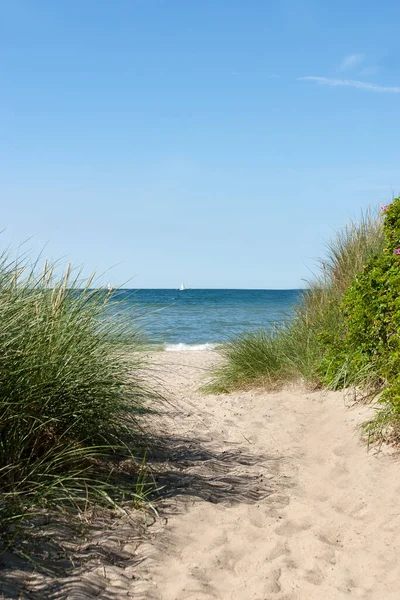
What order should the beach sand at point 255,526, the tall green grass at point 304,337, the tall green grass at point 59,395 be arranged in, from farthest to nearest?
the tall green grass at point 304,337
the tall green grass at point 59,395
the beach sand at point 255,526

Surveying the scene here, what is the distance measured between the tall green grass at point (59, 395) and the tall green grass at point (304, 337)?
3129 mm

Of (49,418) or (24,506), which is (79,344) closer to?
(49,418)

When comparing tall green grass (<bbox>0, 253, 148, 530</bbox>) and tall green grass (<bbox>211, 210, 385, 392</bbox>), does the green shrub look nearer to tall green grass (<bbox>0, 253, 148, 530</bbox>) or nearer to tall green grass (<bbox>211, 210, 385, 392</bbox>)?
tall green grass (<bbox>211, 210, 385, 392</bbox>)

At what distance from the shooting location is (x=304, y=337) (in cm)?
791

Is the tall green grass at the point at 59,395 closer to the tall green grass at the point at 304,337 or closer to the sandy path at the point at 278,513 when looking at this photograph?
the sandy path at the point at 278,513

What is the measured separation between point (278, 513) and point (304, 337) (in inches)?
155

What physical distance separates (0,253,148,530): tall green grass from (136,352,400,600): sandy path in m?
0.52

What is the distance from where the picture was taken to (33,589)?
2.94 m

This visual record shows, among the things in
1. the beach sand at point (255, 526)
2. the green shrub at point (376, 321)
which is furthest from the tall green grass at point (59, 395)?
the green shrub at point (376, 321)

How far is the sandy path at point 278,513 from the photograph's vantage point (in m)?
3.28

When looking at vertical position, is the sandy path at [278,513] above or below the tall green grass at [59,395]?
below

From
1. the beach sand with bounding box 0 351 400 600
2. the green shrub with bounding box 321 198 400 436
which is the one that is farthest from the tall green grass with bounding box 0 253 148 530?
A: the green shrub with bounding box 321 198 400 436

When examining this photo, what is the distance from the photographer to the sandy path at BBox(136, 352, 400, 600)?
3.28 m

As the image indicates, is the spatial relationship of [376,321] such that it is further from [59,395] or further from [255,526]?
[59,395]
